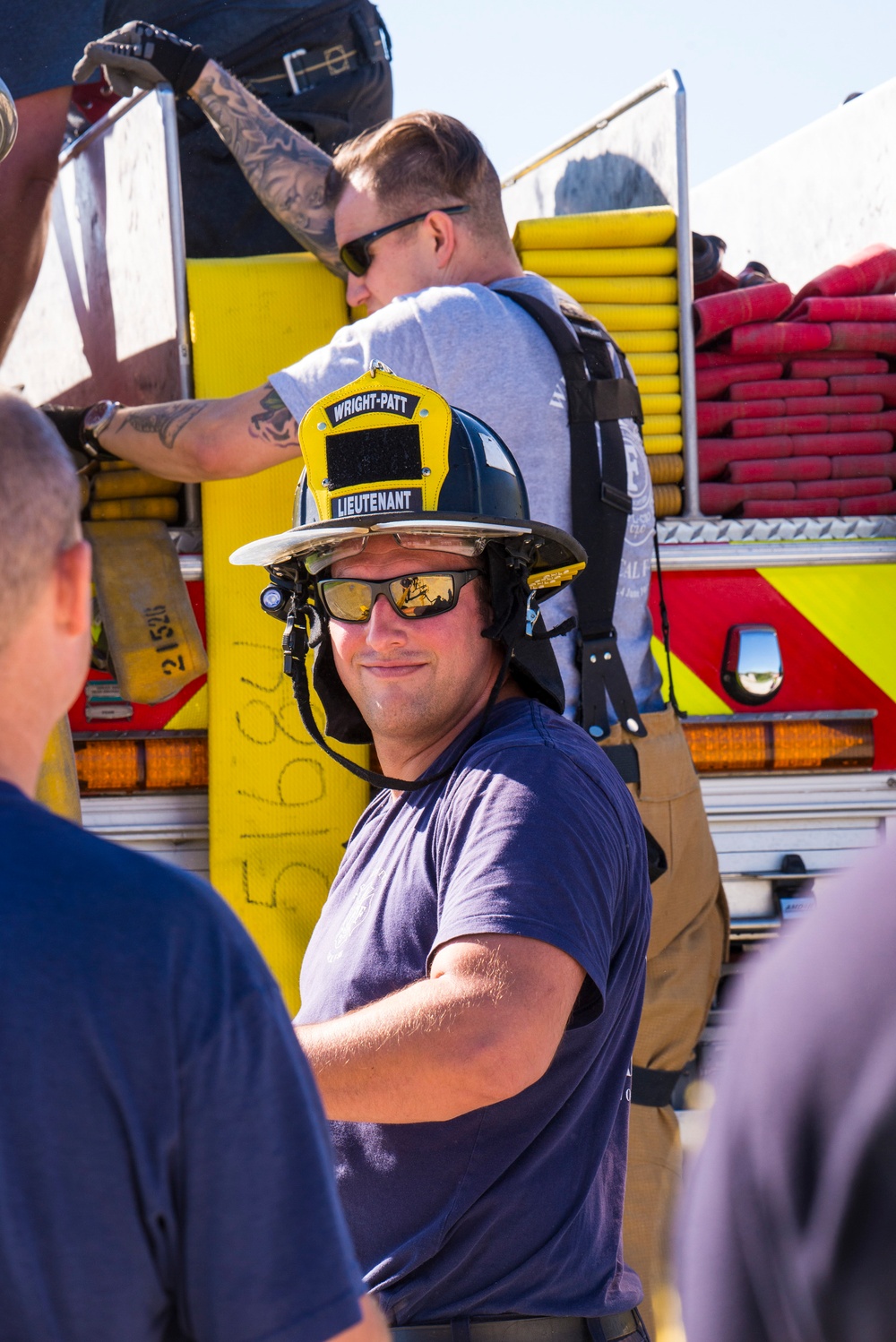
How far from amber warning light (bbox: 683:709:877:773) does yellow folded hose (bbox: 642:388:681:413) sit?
69cm

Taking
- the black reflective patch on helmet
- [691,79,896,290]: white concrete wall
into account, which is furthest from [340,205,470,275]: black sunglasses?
[691,79,896,290]: white concrete wall

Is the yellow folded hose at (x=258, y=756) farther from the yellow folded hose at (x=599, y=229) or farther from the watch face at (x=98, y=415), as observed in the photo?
the yellow folded hose at (x=599, y=229)

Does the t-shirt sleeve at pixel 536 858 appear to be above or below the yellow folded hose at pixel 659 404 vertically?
below

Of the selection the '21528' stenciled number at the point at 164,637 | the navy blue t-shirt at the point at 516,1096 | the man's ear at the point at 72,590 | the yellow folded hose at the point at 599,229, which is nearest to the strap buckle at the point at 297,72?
the yellow folded hose at the point at 599,229

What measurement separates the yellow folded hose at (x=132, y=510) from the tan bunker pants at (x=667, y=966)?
1.07 metres

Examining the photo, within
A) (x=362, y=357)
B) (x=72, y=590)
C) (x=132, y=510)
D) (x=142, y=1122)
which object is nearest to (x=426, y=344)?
(x=362, y=357)

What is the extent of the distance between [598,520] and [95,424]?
1015 mm

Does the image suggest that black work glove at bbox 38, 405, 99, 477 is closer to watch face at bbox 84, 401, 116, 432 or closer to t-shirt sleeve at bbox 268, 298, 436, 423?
watch face at bbox 84, 401, 116, 432

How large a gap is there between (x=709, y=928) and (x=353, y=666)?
45.3 inches

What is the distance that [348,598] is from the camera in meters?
2.01

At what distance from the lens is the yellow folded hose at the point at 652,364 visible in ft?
10.6

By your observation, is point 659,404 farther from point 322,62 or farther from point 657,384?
point 322,62

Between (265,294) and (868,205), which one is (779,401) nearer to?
(868,205)

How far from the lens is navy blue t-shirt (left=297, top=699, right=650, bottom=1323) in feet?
5.01
